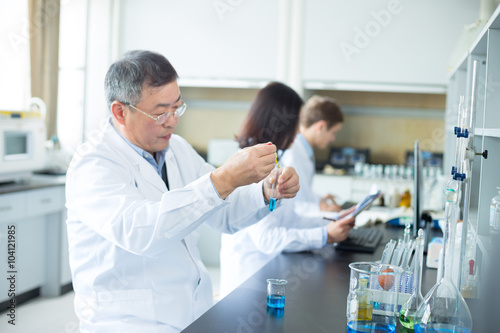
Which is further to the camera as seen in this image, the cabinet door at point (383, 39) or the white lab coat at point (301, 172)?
the cabinet door at point (383, 39)

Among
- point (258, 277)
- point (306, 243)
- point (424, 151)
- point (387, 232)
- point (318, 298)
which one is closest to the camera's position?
point (318, 298)

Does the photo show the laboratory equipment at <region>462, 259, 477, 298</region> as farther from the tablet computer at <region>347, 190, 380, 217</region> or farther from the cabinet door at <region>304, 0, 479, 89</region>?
the cabinet door at <region>304, 0, 479, 89</region>

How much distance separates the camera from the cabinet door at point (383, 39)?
4770mm

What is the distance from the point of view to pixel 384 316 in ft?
4.29

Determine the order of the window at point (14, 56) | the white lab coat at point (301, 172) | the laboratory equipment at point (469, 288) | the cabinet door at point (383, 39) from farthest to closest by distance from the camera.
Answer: the cabinet door at point (383, 39) < the window at point (14, 56) < the white lab coat at point (301, 172) < the laboratory equipment at point (469, 288)

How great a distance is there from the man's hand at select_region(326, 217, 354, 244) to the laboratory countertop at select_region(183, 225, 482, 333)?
68mm

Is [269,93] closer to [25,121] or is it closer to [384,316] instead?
[384,316]

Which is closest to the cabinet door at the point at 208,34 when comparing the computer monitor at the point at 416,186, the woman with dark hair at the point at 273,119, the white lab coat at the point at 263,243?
the woman with dark hair at the point at 273,119

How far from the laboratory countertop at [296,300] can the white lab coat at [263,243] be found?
0.05 metres

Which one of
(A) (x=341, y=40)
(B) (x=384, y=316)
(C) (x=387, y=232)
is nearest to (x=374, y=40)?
(A) (x=341, y=40)

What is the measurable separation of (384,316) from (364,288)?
0.34 feet

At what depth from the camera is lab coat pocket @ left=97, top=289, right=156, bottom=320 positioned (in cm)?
160

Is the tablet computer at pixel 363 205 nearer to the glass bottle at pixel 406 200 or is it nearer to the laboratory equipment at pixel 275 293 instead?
the laboratory equipment at pixel 275 293

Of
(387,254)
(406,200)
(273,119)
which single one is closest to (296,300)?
(387,254)
